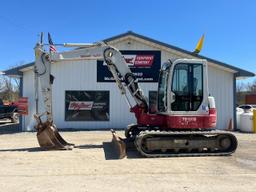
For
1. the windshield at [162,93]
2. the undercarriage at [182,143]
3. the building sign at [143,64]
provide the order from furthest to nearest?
the building sign at [143,64] < the windshield at [162,93] < the undercarriage at [182,143]

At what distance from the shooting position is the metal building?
2217cm

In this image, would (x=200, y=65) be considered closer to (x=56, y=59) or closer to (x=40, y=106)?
(x=56, y=59)

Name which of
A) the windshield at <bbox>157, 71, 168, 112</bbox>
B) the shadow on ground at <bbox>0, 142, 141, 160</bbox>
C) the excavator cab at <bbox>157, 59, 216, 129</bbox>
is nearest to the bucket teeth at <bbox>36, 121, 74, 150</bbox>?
the shadow on ground at <bbox>0, 142, 141, 160</bbox>

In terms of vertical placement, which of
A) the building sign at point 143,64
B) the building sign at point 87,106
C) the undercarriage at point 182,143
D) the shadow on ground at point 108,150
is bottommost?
the shadow on ground at point 108,150

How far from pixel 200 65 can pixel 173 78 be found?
3.49 feet

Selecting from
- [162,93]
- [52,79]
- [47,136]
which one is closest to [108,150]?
[47,136]

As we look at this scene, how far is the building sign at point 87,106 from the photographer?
22219mm

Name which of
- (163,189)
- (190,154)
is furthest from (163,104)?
(163,189)

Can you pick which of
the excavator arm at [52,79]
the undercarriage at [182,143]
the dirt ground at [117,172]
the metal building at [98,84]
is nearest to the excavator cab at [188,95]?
the undercarriage at [182,143]

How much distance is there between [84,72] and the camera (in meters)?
22.3

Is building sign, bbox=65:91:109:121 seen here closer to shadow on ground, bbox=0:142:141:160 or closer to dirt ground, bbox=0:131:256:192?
shadow on ground, bbox=0:142:141:160

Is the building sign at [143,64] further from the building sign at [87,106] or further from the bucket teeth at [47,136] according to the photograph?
the bucket teeth at [47,136]

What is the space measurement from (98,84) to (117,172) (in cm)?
1299

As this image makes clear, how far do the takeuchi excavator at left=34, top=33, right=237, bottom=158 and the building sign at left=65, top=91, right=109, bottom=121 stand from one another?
318 inches
